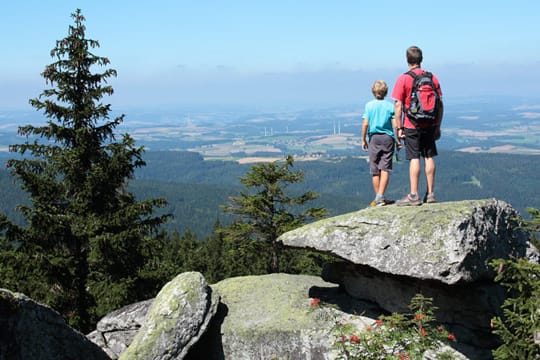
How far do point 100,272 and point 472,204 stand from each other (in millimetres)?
13568

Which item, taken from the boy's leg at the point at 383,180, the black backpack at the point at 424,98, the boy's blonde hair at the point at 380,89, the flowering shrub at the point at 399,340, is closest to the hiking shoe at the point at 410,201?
the boy's leg at the point at 383,180

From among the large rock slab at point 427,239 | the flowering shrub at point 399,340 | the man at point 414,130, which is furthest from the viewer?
the man at point 414,130

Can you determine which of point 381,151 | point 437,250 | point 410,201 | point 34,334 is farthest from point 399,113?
point 34,334

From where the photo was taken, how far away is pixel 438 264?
35.4ft

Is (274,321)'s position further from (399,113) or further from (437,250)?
(399,113)

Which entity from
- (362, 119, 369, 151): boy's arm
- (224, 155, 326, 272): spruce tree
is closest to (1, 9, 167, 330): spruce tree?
(224, 155, 326, 272): spruce tree

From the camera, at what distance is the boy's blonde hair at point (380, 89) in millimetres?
12648

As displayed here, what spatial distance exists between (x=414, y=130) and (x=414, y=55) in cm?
182

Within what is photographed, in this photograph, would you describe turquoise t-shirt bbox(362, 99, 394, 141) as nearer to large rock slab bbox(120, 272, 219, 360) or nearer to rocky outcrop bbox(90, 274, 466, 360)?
rocky outcrop bbox(90, 274, 466, 360)

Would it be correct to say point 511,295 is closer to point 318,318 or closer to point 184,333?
point 318,318

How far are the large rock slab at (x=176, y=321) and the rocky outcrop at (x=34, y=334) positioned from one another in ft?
4.13

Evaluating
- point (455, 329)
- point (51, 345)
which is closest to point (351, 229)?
point (455, 329)

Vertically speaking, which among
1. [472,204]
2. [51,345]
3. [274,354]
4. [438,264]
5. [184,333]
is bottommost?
[274,354]

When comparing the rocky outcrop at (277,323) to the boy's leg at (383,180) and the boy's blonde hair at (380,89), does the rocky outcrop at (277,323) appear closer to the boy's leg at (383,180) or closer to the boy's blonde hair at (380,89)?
the boy's leg at (383,180)
